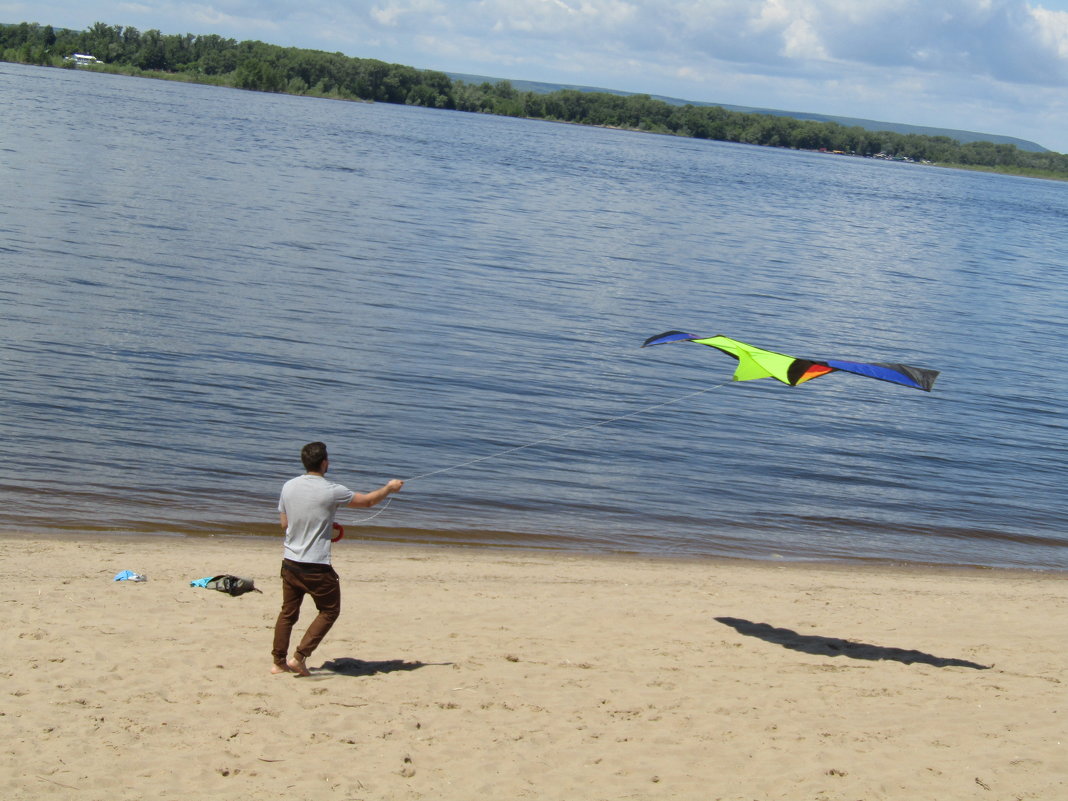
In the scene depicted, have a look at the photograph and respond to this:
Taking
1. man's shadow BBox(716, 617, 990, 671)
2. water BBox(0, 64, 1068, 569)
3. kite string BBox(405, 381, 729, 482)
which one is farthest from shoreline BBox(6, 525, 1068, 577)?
man's shadow BBox(716, 617, 990, 671)

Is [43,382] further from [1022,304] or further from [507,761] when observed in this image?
[1022,304]

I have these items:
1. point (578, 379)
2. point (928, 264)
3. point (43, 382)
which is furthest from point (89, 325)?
point (928, 264)

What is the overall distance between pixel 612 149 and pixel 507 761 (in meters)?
123

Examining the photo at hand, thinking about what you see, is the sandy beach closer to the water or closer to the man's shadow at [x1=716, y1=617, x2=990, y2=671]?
the man's shadow at [x1=716, y1=617, x2=990, y2=671]

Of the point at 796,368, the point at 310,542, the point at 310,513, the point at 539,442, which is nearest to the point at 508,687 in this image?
the point at 310,542

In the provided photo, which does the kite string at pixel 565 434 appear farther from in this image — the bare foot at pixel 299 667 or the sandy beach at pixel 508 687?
the bare foot at pixel 299 667

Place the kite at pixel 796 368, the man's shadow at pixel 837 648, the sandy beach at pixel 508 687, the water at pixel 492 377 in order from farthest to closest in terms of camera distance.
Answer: the water at pixel 492 377 → the man's shadow at pixel 837 648 → the kite at pixel 796 368 → the sandy beach at pixel 508 687

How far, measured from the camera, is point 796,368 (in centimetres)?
1080

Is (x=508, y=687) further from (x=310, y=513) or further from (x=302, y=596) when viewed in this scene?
(x=310, y=513)

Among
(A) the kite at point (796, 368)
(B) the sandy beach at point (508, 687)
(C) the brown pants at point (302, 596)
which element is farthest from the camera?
(A) the kite at point (796, 368)

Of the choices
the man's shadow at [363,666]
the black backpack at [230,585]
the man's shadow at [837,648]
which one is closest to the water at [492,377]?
the black backpack at [230,585]

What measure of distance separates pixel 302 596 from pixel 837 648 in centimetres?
518

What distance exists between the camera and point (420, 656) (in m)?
9.37

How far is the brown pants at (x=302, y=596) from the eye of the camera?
8297 millimetres
